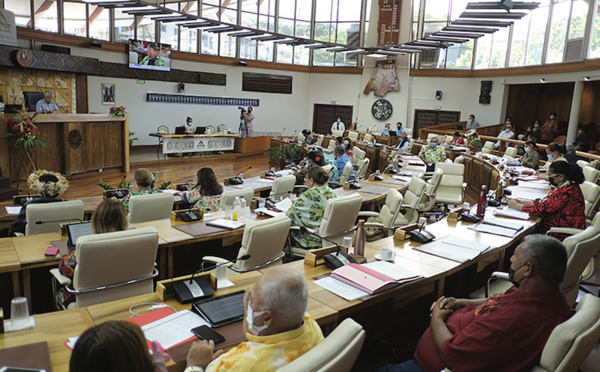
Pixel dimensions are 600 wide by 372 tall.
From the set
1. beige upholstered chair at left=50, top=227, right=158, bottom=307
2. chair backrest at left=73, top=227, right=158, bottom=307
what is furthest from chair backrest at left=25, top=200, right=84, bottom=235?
chair backrest at left=73, top=227, right=158, bottom=307

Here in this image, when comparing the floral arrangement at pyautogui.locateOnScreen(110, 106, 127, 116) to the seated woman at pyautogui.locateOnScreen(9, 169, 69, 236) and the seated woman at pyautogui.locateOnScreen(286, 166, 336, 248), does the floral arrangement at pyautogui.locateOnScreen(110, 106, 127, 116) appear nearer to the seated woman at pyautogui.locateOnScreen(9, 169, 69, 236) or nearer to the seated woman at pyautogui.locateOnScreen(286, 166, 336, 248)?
the seated woman at pyautogui.locateOnScreen(9, 169, 69, 236)

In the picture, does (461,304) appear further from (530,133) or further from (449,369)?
(530,133)

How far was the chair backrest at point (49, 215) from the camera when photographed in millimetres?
3863

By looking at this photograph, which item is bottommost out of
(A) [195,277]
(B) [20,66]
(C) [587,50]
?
(A) [195,277]

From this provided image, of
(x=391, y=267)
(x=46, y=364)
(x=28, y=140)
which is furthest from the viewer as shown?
(x=28, y=140)

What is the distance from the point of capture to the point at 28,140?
7805mm

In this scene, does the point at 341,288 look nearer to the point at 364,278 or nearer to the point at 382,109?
the point at 364,278

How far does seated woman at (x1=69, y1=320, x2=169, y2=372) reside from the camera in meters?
1.16

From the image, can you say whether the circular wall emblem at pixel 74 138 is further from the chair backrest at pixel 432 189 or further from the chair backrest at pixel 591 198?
the chair backrest at pixel 591 198

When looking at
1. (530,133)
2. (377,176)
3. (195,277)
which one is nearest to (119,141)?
(377,176)

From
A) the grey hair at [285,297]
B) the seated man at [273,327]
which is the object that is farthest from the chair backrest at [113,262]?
the grey hair at [285,297]

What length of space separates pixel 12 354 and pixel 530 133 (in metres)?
15.7

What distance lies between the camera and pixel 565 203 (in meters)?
4.32

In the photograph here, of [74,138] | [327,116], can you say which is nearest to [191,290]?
[74,138]
